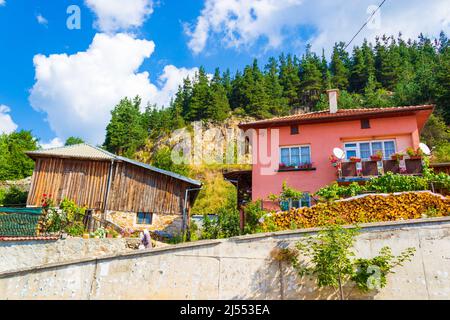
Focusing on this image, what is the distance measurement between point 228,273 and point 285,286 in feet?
4.06

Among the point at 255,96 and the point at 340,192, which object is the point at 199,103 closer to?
the point at 255,96

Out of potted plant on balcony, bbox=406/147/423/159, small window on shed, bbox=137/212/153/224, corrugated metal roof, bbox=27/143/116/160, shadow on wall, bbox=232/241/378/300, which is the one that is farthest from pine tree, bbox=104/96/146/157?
shadow on wall, bbox=232/241/378/300

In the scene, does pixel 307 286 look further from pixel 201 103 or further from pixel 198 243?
pixel 201 103

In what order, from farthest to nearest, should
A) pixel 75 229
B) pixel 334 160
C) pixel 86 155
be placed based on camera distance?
pixel 86 155 → pixel 334 160 → pixel 75 229

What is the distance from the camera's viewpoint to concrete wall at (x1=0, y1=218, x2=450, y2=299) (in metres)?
6.44

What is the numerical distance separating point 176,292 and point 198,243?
1.14 meters

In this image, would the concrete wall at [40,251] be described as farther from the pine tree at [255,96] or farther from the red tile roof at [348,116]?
the pine tree at [255,96]

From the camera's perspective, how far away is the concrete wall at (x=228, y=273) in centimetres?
644

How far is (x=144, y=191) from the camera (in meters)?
19.2

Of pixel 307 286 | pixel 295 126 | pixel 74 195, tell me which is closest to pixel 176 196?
pixel 74 195

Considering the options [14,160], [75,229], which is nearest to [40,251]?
[75,229]

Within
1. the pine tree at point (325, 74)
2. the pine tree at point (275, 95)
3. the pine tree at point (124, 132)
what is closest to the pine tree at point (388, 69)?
the pine tree at point (325, 74)

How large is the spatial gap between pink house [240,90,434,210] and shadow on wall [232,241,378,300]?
8.24 meters

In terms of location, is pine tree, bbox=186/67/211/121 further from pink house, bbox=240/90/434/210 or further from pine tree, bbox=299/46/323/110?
pink house, bbox=240/90/434/210
